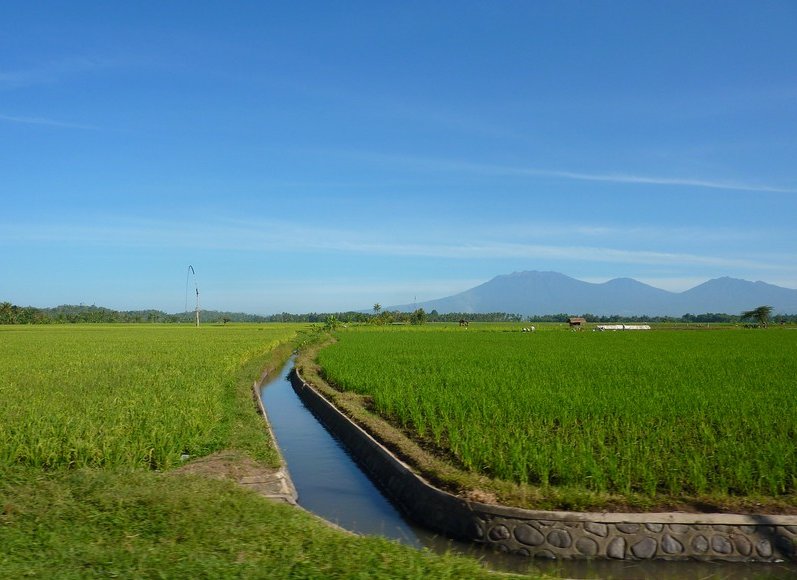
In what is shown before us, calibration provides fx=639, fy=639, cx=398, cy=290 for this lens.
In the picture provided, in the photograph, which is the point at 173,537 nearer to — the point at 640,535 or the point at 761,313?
the point at 640,535

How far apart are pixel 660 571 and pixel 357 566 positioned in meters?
2.83

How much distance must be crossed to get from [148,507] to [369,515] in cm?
270

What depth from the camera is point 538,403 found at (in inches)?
452

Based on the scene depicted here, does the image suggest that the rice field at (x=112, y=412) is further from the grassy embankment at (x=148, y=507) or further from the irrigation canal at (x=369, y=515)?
the irrigation canal at (x=369, y=515)

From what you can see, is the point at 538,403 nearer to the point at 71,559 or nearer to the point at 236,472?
the point at 236,472

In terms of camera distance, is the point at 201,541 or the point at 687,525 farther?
the point at 687,525

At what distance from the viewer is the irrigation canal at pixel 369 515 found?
224 inches

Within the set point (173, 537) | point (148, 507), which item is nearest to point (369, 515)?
point (148, 507)

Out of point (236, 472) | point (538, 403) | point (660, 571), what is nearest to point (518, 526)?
point (660, 571)

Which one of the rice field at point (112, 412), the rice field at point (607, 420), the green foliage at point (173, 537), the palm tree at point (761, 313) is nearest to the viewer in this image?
the green foliage at point (173, 537)

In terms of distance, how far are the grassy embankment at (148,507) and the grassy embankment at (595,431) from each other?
6.44 feet

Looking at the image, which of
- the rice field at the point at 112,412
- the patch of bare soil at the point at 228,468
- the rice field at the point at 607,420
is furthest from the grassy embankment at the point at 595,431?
the rice field at the point at 112,412

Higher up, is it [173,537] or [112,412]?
[112,412]

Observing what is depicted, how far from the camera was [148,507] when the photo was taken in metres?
6.13
